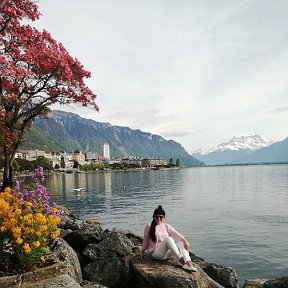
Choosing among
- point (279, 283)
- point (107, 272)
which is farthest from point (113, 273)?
point (279, 283)

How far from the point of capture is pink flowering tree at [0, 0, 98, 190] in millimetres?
16656

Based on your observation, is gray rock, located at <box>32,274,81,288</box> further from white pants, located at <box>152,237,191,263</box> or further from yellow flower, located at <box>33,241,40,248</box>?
white pants, located at <box>152,237,191,263</box>

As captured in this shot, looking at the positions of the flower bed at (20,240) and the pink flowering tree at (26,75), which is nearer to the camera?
the flower bed at (20,240)

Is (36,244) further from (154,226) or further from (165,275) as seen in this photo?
(154,226)

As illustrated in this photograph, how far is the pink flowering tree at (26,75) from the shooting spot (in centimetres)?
1666

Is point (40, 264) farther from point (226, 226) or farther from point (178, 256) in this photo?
point (226, 226)

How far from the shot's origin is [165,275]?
11.0 m

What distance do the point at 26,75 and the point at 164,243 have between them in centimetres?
1144

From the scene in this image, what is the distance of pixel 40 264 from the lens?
396 inches

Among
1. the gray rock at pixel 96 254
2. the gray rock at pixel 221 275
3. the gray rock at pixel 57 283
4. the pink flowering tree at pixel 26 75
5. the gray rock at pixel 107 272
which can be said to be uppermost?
the pink flowering tree at pixel 26 75

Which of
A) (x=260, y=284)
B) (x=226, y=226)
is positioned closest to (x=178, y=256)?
(x=260, y=284)

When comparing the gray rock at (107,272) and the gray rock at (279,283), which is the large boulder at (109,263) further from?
the gray rock at (279,283)

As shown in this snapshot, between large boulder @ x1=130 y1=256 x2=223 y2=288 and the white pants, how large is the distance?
23cm

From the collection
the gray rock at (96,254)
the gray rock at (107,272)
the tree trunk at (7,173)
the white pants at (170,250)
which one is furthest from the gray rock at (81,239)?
the white pants at (170,250)
